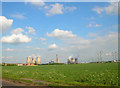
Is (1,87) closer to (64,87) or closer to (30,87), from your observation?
(30,87)

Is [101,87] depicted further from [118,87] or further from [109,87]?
[118,87]

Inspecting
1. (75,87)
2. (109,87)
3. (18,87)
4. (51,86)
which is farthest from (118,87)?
(18,87)

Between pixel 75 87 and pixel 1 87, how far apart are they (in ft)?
20.8

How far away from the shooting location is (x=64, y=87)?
11617 millimetres

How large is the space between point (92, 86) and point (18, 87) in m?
6.30

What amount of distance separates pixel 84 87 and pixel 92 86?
793 mm

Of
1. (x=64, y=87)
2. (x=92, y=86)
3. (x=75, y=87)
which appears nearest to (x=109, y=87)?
(x=92, y=86)

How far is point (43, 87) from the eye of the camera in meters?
11.8

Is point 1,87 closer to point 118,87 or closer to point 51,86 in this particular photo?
point 51,86

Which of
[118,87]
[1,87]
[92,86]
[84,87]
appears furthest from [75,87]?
[1,87]

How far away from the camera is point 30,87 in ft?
38.8

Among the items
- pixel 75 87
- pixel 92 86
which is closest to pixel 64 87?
pixel 75 87

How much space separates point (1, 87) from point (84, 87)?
23.3 feet

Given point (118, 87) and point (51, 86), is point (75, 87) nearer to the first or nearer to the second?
point (51, 86)
